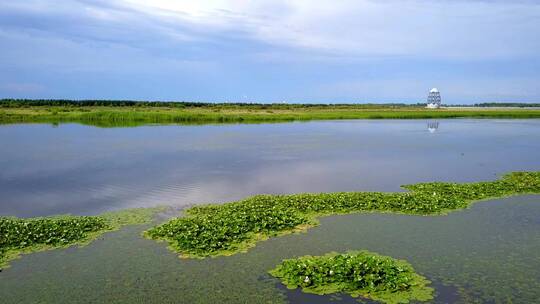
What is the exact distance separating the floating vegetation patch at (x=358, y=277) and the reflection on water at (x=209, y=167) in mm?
8049

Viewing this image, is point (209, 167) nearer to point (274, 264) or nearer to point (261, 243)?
point (261, 243)

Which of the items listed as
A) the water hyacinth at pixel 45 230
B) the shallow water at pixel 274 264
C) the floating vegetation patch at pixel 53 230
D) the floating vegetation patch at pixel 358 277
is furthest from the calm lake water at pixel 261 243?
the water hyacinth at pixel 45 230

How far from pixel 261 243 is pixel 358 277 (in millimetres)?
3583

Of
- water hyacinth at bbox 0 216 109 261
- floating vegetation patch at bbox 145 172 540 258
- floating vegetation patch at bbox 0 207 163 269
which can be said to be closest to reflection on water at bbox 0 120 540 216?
floating vegetation patch at bbox 0 207 163 269

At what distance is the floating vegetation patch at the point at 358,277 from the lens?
9.66 metres

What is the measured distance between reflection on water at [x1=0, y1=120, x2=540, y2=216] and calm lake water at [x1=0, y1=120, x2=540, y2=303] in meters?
0.09

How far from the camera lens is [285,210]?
51.4 ft

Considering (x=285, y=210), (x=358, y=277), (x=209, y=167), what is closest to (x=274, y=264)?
(x=358, y=277)

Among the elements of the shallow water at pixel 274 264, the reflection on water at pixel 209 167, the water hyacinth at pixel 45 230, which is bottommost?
the shallow water at pixel 274 264

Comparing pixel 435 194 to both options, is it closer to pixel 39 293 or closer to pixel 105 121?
pixel 39 293

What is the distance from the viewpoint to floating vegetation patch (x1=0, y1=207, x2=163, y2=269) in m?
12.3

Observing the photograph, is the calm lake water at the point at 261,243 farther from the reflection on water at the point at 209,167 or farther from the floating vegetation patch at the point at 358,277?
the floating vegetation patch at the point at 358,277

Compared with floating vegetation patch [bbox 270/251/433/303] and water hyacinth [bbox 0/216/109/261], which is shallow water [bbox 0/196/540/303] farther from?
water hyacinth [bbox 0/216/109/261]

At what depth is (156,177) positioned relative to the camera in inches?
905
